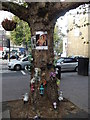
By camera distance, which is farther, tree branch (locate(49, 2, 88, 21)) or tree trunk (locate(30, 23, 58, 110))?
tree trunk (locate(30, 23, 58, 110))

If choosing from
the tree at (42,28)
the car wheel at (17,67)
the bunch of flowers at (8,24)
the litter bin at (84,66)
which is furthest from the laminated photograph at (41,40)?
the car wheel at (17,67)

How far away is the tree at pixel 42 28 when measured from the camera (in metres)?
4.31

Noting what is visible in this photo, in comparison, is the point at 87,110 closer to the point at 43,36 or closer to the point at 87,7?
the point at 43,36

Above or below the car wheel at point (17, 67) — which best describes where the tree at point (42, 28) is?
above

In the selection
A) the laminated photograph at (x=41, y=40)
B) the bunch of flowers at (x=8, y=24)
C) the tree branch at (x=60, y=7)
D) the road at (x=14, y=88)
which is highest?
the tree branch at (x=60, y=7)

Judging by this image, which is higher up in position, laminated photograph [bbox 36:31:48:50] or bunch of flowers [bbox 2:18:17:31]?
bunch of flowers [bbox 2:18:17:31]

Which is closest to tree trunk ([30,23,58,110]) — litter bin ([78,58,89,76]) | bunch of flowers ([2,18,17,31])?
bunch of flowers ([2,18,17,31])

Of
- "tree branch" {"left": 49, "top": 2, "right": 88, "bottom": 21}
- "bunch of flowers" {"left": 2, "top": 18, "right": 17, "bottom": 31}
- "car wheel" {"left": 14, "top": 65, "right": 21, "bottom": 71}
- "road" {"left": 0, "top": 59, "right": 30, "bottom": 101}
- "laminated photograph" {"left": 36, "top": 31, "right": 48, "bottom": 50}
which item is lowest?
"road" {"left": 0, "top": 59, "right": 30, "bottom": 101}

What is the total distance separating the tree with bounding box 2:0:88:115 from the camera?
4309mm

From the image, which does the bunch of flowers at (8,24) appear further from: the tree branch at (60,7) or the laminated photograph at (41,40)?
the tree branch at (60,7)

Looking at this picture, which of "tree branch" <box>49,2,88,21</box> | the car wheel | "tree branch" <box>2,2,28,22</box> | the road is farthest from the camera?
the car wheel

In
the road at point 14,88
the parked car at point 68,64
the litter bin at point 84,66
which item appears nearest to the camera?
the road at point 14,88

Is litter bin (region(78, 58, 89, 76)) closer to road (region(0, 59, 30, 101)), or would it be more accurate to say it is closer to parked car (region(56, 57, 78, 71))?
parked car (region(56, 57, 78, 71))

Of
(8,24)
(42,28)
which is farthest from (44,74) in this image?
(8,24)
